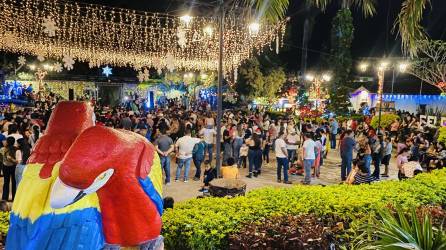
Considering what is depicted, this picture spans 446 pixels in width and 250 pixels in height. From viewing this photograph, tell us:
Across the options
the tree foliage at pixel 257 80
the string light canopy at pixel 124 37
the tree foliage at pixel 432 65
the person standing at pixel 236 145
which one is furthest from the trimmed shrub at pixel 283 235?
the tree foliage at pixel 432 65

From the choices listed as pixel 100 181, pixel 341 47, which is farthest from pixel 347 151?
pixel 341 47

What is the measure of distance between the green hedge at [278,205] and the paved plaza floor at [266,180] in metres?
3.70

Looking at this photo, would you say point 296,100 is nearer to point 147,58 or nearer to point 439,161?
point 147,58

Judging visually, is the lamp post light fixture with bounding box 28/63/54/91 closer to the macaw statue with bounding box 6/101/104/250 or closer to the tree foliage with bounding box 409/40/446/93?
the tree foliage with bounding box 409/40/446/93

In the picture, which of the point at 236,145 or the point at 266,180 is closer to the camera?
the point at 266,180

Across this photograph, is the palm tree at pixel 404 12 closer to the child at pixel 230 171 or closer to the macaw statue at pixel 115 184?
the child at pixel 230 171

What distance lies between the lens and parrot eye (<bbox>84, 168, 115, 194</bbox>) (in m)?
2.61

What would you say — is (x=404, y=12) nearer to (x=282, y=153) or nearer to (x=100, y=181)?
(x=282, y=153)

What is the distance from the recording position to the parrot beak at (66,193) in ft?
8.43

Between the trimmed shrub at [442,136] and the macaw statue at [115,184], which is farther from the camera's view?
the trimmed shrub at [442,136]

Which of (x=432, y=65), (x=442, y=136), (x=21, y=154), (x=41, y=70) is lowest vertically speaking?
(x=21, y=154)

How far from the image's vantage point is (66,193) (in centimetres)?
257

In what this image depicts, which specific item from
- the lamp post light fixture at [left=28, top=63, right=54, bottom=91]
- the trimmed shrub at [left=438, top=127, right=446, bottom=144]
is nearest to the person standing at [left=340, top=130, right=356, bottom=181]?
the trimmed shrub at [left=438, top=127, right=446, bottom=144]

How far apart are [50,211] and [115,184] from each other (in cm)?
44
